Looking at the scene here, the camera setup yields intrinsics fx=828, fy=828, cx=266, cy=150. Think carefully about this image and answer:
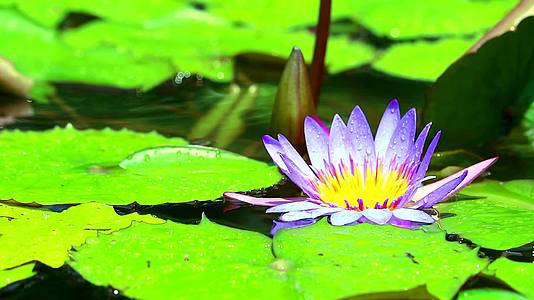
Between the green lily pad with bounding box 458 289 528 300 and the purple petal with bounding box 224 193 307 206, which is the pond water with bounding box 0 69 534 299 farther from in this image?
the green lily pad with bounding box 458 289 528 300

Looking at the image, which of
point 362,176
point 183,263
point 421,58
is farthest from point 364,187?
point 421,58

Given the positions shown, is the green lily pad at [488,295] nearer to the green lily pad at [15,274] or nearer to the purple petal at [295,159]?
the purple petal at [295,159]

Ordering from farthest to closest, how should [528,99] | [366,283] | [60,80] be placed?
[60,80], [528,99], [366,283]

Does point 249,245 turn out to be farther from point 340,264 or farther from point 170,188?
point 170,188

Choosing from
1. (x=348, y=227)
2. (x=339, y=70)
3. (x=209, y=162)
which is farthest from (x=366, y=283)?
(x=339, y=70)

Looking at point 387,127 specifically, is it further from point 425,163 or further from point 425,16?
point 425,16

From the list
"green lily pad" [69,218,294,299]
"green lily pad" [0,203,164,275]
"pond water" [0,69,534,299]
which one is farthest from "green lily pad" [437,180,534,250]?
"green lily pad" [0,203,164,275]

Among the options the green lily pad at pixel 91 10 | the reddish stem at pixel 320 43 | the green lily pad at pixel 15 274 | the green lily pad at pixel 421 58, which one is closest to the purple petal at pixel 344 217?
the green lily pad at pixel 15 274
